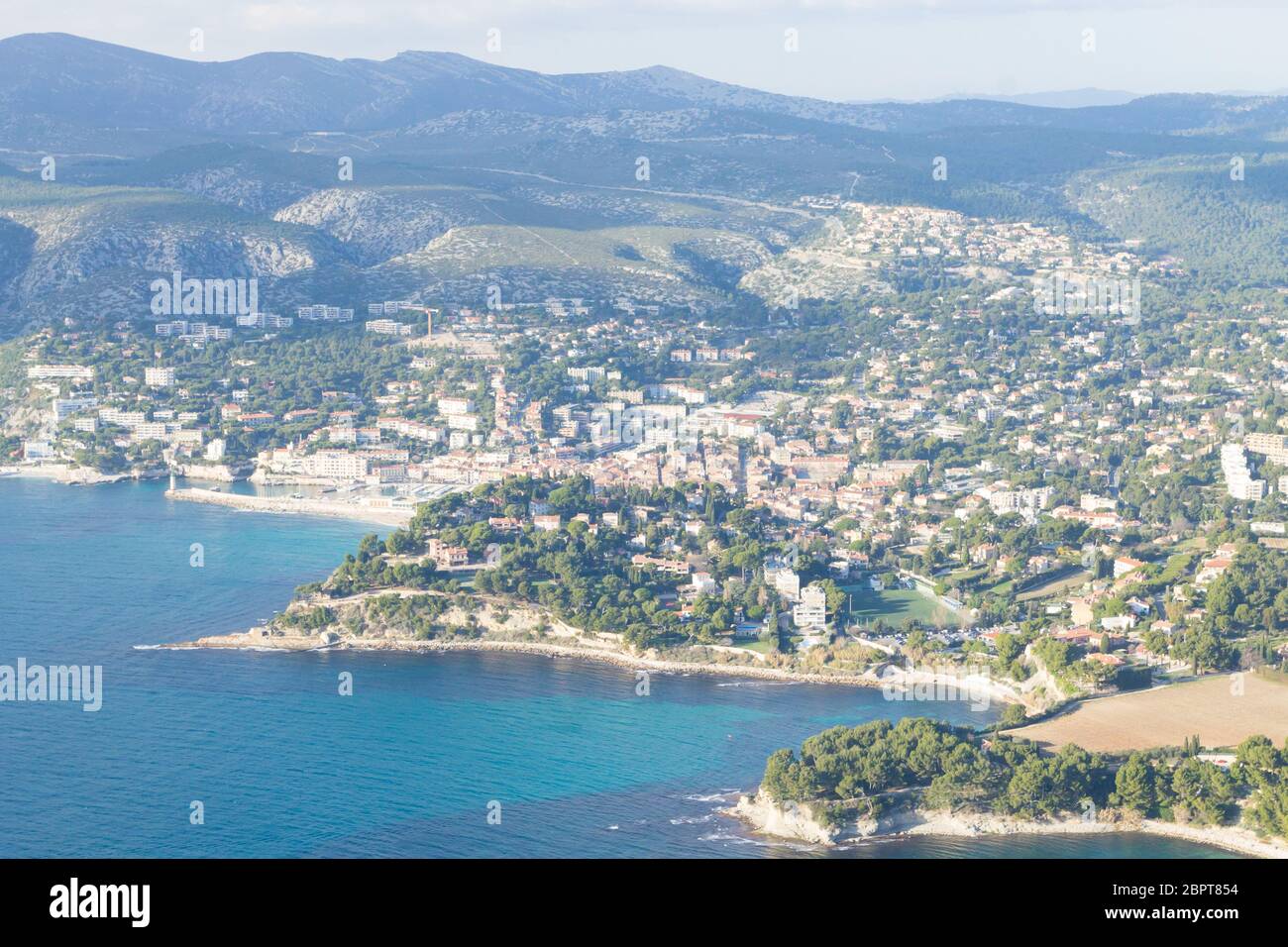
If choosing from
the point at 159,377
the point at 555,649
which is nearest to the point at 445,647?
the point at 555,649

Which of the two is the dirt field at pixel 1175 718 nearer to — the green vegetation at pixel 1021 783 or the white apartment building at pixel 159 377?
the green vegetation at pixel 1021 783

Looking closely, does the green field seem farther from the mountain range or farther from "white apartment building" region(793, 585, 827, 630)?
the mountain range

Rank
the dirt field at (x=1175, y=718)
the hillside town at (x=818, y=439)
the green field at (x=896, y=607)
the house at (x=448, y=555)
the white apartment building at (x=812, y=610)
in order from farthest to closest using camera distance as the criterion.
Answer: the house at (x=448, y=555), the hillside town at (x=818, y=439), the green field at (x=896, y=607), the white apartment building at (x=812, y=610), the dirt field at (x=1175, y=718)

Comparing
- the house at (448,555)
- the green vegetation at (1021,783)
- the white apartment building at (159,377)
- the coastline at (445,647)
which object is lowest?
the coastline at (445,647)

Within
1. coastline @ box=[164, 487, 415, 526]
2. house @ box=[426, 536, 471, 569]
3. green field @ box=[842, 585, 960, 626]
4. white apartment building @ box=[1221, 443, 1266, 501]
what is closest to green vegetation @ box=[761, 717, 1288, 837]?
green field @ box=[842, 585, 960, 626]

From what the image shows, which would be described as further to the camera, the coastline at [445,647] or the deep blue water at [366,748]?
the coastline at [445,647]

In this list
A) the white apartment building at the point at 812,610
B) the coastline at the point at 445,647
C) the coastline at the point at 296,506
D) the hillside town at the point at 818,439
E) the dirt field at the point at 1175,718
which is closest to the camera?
the dirt field at the point at 1175,718

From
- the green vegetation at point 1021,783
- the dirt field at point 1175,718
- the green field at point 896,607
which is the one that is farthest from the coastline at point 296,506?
the green vegetation at point 1021,783
